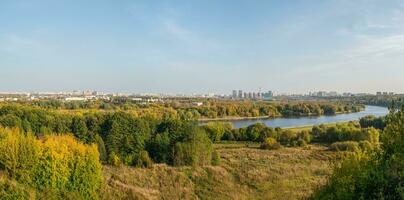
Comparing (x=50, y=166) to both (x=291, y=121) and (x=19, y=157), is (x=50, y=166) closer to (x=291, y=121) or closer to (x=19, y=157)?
(x=19, y=157)

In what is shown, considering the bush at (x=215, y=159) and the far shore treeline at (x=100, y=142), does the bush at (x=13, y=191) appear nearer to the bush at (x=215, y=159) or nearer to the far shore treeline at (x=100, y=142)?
the far shore treeline at (x=100, y=142)

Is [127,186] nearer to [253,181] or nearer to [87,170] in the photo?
[87,170]

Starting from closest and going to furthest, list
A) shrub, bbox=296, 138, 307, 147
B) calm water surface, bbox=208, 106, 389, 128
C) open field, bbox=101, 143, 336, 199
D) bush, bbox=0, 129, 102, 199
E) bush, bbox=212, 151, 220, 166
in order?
bush, bbox=0, 129, 102, 199 → open field, bbox=101, 143, 336, 199 → bush, bbox=212, 151, 220, 166 → shrub, bbox=296, 138, 307, 147 → calm water surface, bbox=208, 106, 389, 128

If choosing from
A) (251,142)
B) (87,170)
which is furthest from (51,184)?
(251,142)

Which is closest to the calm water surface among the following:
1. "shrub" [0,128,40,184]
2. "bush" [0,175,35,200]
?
"shrub" [0,128,40,184]

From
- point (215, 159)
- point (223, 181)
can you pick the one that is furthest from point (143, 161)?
point (223, 181)

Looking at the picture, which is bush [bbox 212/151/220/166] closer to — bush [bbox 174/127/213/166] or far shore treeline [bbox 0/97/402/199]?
far shore treeline [bbox 0/97/402/199]

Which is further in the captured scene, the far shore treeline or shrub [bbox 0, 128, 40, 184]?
the far shore treeline

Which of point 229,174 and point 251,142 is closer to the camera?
point 229,174
